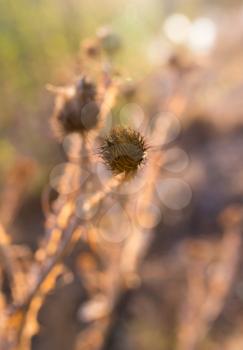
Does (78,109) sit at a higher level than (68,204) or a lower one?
higher

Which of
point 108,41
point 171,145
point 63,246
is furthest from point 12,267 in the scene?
point 171,145

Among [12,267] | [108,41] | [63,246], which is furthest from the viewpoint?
[108,41]

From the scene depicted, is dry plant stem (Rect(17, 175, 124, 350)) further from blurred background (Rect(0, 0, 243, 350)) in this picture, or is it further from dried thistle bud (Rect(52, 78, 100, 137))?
blurred background (Rect(0, 0, 243, 350))

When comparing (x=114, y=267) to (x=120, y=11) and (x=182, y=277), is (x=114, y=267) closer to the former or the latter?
(x=182, y=277)

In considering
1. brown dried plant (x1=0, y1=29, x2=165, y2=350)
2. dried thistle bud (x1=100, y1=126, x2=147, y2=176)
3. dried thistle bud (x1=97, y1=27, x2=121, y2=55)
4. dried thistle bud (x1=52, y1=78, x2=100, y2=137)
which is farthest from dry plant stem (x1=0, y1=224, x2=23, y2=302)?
dried thistle bud (x1=97, y1=27, x2=121, y2=55)

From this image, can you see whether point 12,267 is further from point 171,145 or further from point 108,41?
point 171,145

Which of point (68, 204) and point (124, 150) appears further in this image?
point (68, 204)

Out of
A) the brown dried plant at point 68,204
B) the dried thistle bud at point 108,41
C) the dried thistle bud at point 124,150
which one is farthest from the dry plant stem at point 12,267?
the dried thistle bud at point 108,41
